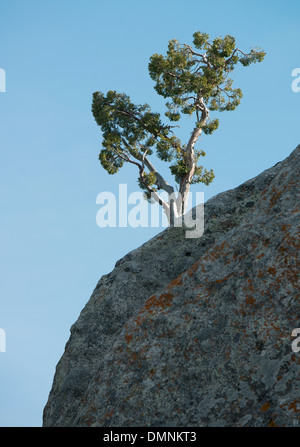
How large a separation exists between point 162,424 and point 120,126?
2634 centimetres

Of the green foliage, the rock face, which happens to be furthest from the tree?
the rock face

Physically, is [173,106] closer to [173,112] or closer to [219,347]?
[173,112]

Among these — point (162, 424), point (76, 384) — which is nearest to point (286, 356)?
point (162, 424)

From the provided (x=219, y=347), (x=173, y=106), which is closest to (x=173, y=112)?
(x=173, y=106)

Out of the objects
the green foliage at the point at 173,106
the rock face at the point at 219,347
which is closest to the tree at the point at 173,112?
the green foliage at the point at 173,106

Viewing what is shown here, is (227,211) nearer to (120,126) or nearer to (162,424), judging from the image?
(162,424)

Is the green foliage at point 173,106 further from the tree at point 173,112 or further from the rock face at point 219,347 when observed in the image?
the rock face at point 219,347

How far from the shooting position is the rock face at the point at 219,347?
Result: 4852 millimetres

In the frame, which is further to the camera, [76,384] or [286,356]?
[76,384]

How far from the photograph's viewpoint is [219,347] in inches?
210

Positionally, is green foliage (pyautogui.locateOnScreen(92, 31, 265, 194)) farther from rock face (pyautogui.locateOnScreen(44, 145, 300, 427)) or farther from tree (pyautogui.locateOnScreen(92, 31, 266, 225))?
rock face (pyautogui.locateOnScreen(44, 145, 300, 427))
